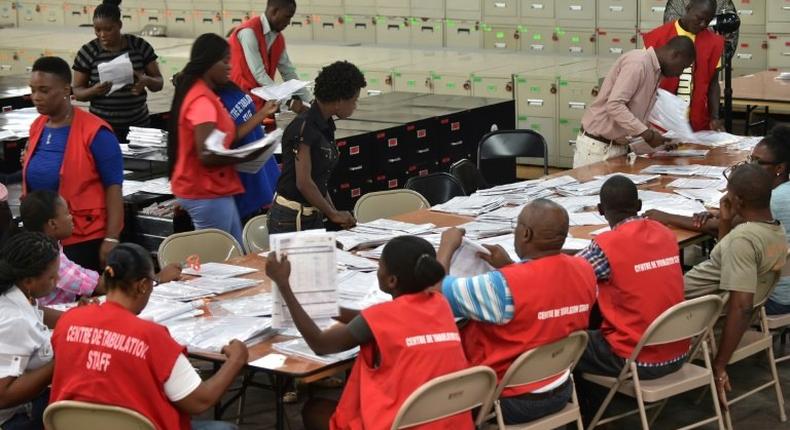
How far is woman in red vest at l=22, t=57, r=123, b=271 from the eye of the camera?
5.15m

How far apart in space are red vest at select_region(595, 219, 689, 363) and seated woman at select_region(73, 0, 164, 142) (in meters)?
3.69

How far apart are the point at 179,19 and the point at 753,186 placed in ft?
28.2

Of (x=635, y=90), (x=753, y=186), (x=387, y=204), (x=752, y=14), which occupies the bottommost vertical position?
(x=387, y=204)

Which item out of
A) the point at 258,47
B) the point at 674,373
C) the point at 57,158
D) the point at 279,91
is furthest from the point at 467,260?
the point at 258,47

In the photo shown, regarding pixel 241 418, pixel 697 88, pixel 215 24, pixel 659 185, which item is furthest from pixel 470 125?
pixel 215 24

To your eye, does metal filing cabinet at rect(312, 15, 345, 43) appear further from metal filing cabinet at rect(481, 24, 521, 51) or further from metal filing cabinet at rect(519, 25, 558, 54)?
metal filing cabinet at rect(519, 25, 558, 54)

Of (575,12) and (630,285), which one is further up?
(575,12)

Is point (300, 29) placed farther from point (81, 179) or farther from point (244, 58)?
point (81, 179)

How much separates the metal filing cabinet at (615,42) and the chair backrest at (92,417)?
705cm

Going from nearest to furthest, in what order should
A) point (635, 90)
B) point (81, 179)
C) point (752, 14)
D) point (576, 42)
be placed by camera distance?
point (81, 179) → point (635, 90) → point (752, 14) → point (576, 42)

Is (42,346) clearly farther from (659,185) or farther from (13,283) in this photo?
(659,185)

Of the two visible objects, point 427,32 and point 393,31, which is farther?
point 393,31

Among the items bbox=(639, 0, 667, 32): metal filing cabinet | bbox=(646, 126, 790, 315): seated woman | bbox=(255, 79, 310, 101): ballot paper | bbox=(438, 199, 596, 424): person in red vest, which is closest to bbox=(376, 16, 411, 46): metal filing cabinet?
bbox=(639, 0, 667, 32): metal filing cabinet

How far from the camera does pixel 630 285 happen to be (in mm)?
4340
